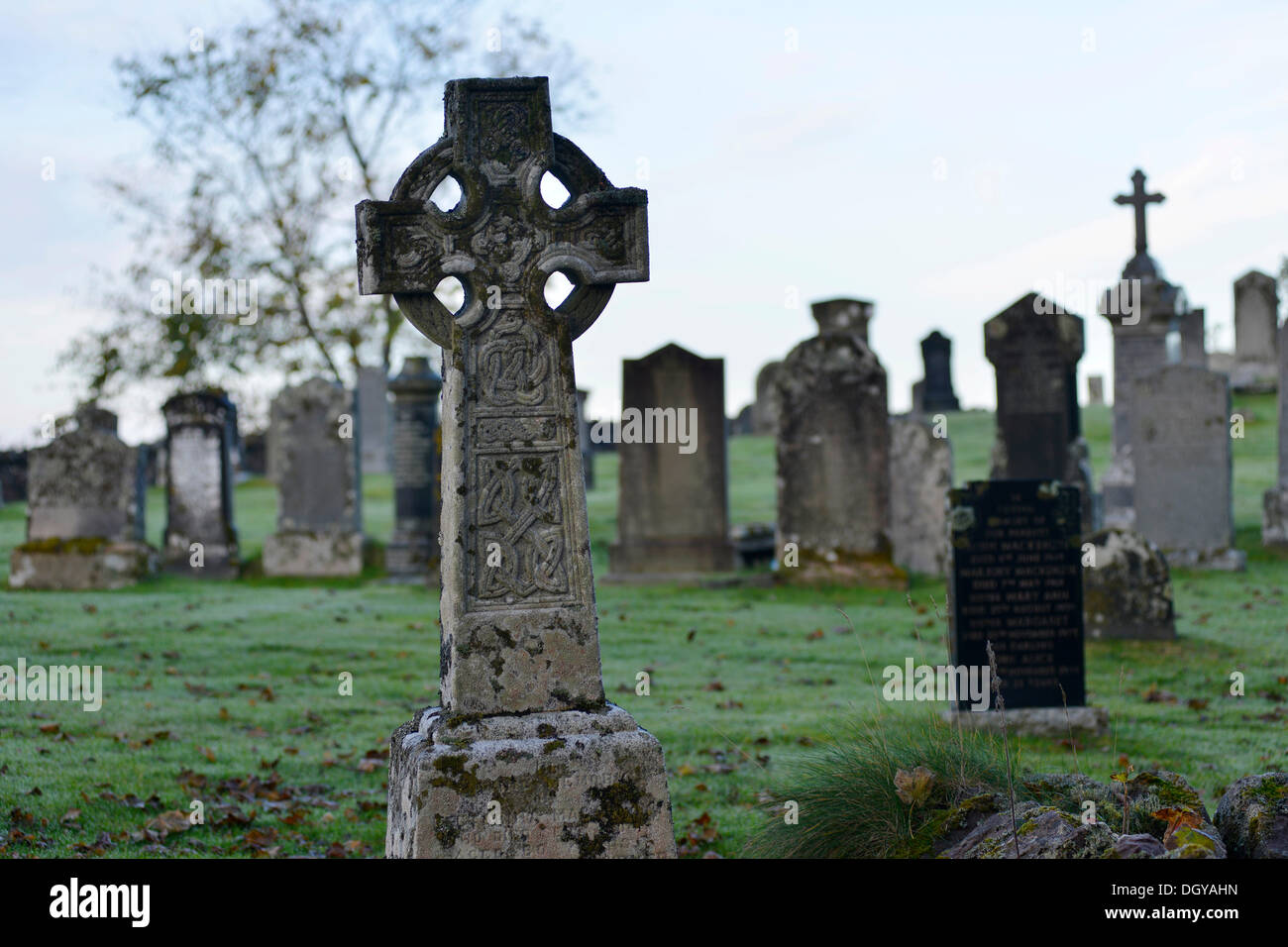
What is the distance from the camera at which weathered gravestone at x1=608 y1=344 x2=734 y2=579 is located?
52.4 feet

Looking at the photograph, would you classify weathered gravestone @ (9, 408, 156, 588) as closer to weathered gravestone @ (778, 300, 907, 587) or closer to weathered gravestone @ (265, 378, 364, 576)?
weathered gravestone @ (265, 378, 364, 576)

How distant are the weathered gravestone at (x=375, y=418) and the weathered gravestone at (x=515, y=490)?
96.9ft

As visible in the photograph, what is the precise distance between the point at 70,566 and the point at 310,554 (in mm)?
3079

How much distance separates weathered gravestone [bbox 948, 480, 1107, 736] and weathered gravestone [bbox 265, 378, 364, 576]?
11152mm

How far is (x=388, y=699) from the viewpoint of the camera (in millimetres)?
9023

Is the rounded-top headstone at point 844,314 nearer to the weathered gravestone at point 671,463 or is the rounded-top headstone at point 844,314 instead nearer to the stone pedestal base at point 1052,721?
the weathered gravestone at point 671,463

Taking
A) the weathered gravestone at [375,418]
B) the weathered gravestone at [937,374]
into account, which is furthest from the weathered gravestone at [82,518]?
the weathered gravestone at [937,374]

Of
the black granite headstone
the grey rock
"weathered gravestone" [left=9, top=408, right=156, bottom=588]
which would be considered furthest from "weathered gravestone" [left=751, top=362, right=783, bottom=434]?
the grey rock

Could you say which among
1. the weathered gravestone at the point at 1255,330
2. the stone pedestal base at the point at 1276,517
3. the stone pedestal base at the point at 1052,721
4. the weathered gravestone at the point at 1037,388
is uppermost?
the weathered gravestone at the point at 1255,330

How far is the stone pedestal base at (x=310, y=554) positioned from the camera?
17.4 meters

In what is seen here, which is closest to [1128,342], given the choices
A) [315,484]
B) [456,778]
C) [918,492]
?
[918,492]

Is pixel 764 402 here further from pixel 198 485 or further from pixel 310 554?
pixel 198 485
